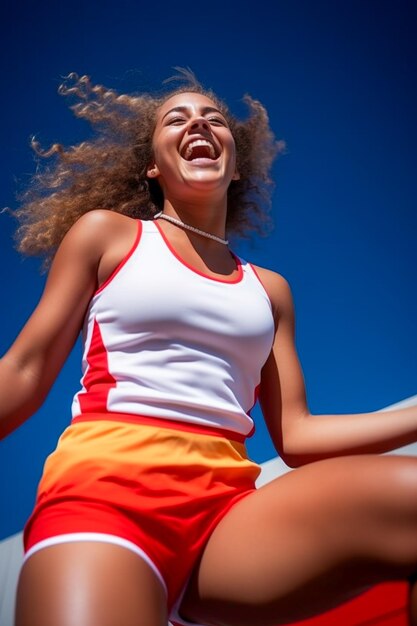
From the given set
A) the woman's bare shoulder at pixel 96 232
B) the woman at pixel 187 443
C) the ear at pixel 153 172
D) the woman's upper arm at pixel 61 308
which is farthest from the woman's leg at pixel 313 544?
the ear at pixel 153 172

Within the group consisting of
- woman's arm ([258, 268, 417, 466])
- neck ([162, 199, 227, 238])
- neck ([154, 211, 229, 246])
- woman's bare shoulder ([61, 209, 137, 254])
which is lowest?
woman's arm ([258, 268, 417, 466])

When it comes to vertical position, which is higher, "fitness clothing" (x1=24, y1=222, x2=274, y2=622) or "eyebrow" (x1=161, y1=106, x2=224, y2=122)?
"eyebrow" (x1=161, y1=106, x2=224, y2=122)

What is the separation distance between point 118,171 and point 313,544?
1282 millimetres

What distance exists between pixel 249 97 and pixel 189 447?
1525 mm

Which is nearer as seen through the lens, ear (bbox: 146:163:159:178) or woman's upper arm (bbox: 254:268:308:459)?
woman's upper arm (bbox: 254:268:308:459)

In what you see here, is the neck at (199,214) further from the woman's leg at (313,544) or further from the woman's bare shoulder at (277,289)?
the woman's leg at (313,544)

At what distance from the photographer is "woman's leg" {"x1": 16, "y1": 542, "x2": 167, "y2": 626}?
0.73 metres

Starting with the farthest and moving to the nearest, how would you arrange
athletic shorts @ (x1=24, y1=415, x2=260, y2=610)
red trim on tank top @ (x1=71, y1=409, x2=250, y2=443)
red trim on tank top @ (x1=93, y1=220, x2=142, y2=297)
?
red trim on tank top @ (x1=93, y1=220, x2=142, y2=297) → red trim on tank top @ (x1=71, y1=409, x2=250, y2=443) → athletic shorts @ (x1=24, y1=415, x2=260, y2=610)

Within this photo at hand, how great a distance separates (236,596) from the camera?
84cm

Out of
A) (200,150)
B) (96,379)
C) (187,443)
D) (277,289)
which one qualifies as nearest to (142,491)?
(187,443)

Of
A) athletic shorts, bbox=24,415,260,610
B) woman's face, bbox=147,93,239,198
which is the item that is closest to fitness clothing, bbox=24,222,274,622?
athletic shorts, bbox=24,415,260,610

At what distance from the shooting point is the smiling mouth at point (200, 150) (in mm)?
1443

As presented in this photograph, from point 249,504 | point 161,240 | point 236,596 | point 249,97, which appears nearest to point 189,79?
point 249,97

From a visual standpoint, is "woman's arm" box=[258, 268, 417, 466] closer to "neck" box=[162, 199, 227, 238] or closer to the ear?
"neck" box=[162, 199, 227, 238]
